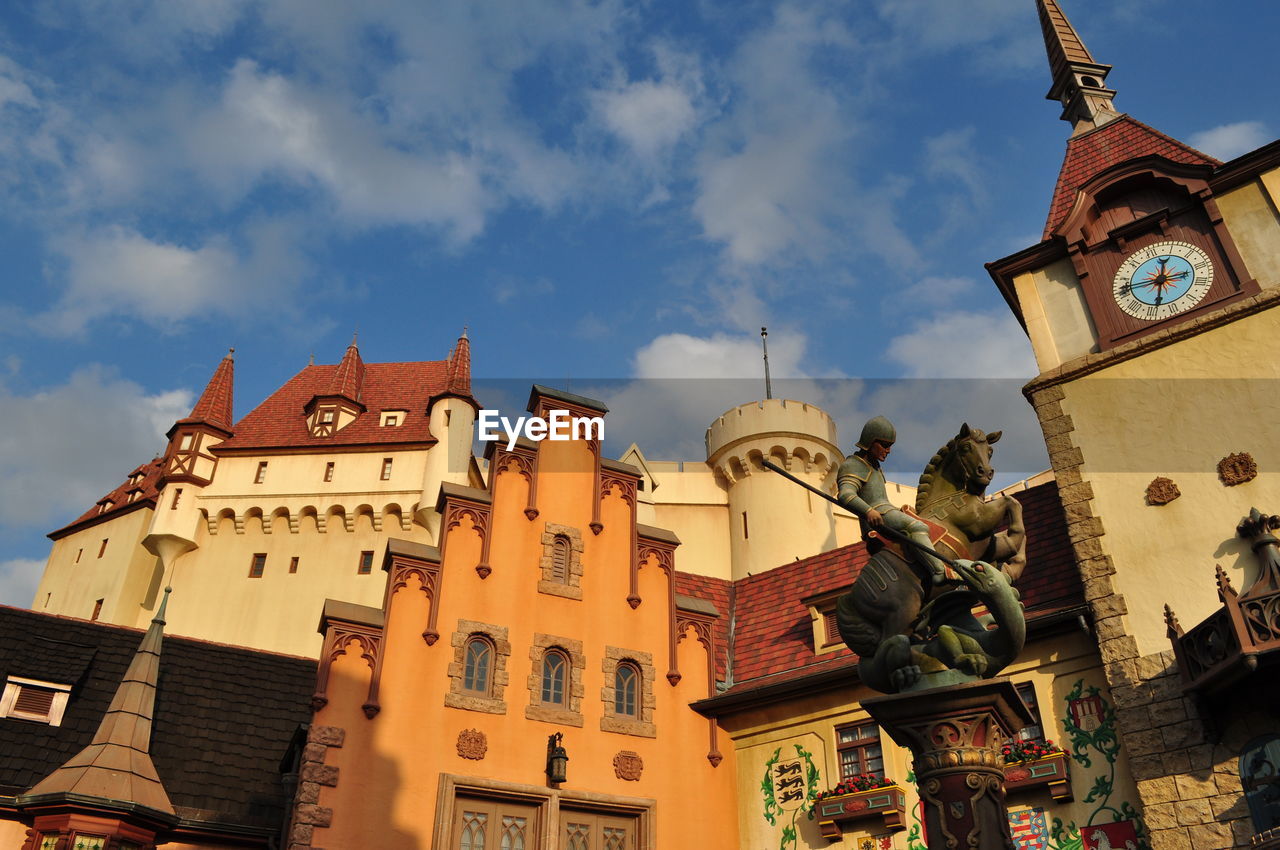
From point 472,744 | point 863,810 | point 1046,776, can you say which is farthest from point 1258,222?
point 472,744

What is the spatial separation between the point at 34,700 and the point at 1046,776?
15.9 metres

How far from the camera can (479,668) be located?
17328 millimetres

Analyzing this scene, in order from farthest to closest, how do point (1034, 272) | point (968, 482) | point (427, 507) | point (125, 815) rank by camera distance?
point (427, 507) → point (1034, 272) → point (125, 815) → point (968, 482)

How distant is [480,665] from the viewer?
17.4 metres

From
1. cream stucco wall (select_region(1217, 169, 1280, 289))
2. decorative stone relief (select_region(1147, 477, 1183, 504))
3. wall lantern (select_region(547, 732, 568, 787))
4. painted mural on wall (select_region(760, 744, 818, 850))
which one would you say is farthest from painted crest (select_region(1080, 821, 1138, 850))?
cream stucco wall (select_region(1217, 169, 1280, 289))

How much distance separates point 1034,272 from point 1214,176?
10.6ft

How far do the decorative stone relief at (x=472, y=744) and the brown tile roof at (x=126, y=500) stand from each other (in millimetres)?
28330

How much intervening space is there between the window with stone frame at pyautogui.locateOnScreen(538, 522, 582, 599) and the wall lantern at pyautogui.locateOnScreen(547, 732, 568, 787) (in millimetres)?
2708

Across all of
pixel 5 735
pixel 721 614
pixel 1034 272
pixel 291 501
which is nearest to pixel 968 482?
pixel 1034 272

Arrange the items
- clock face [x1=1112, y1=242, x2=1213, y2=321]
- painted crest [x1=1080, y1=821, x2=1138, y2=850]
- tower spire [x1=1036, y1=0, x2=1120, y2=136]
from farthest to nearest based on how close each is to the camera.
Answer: tower spire [x1=1036, y1=0, x2=1120, y2=136] → clock face [x1=1112, y1=242, x2=1213, y2=321] → painted crest [x1=1080, y1=821, x2=1138, y2=850]

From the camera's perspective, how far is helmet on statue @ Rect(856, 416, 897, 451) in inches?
345

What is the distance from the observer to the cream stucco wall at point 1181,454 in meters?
14.5

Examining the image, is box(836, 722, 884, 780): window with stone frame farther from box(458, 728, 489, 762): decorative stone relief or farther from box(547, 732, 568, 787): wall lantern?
box(458, 728, 489, 762): decorative stone relief

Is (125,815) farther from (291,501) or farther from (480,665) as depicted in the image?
(291,501)
